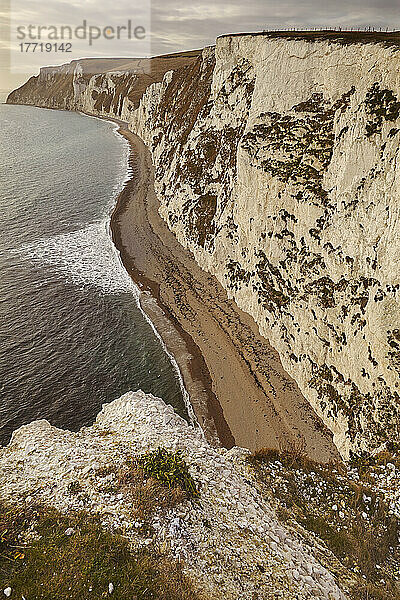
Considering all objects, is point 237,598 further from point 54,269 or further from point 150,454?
point 54,269

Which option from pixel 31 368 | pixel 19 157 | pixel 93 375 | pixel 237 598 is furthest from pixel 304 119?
pixel 19 157

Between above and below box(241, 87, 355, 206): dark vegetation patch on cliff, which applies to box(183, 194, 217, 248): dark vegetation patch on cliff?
below

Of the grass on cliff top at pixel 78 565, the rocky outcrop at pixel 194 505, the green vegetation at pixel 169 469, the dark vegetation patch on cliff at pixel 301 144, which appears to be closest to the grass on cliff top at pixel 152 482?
the green vegetation at pixel 169 469

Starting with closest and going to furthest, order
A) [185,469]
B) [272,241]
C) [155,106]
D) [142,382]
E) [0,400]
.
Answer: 1. [185,469]
2. [0,400]
3. [142,382]
4. [272,241]
5. [155,106]

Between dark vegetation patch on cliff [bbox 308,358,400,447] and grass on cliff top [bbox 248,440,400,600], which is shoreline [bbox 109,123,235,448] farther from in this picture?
grass on cliff top [bbox 248,440,400,600]

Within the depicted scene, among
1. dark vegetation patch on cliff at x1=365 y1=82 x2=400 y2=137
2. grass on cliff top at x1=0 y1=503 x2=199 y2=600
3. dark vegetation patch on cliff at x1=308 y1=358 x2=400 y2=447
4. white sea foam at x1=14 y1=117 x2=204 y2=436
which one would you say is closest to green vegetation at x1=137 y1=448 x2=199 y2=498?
grass on cliff top at x1=0 y1=503 x2=199 y2=600

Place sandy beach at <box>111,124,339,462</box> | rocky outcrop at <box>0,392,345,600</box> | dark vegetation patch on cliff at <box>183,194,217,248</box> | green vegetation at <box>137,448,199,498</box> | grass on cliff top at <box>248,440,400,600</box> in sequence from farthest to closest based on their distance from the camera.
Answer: dark vegetation patch on cliff at <box>183,194,217,248</box> < sandy beach at <box>111,124,339,462</box> < green vegetation at <box>137,448,199,498</box> < grass on cliff top at <box>248,440,400,600</box> < rocky outcrop at <box>0,392,345,600</box>
